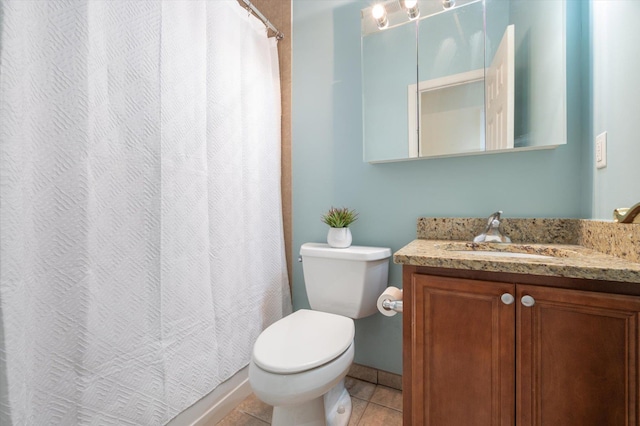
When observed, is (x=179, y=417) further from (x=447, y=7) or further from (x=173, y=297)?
(x=447, y=7)

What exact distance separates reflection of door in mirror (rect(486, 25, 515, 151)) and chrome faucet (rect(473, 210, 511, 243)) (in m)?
0.30

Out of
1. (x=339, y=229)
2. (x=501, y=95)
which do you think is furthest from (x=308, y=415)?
(x=501, y=95)

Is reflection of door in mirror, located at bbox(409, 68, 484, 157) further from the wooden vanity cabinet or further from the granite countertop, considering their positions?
the wooden vanity cabinet

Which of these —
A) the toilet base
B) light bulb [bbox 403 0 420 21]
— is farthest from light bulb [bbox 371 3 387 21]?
the toilet base

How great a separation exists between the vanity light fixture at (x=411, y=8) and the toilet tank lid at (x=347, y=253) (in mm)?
1134

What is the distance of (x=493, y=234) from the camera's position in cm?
112

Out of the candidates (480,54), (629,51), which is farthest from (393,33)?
(629,51)

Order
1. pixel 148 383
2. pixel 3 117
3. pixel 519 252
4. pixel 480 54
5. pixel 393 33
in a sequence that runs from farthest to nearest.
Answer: pixel 393 33, pixel 480 54, pixel 519 252, pixel 148 383, pixel 3 117

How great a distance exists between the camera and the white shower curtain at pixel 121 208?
66 cm

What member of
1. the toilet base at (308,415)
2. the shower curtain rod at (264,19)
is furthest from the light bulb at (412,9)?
the toilet base at (308,415)

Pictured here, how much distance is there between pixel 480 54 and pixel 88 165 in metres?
1.54

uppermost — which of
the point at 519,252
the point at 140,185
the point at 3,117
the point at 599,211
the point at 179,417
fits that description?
the point at 3,117

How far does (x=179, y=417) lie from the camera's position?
1044mm

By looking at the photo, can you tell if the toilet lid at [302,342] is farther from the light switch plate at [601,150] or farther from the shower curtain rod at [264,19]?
the shower curtain rod at [264,19]
